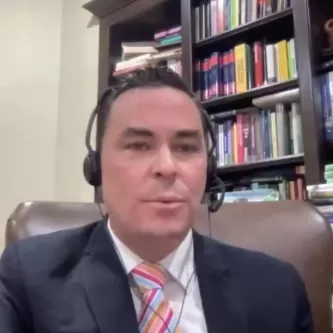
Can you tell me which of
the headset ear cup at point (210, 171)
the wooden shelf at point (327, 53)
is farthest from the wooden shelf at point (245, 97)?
the headset ear cup at point (210, 171)

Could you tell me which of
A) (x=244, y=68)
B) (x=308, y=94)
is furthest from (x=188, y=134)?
(x=244, y=68)

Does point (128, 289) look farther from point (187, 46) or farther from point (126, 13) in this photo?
point (126, 13)

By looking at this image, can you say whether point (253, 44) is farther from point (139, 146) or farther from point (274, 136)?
point (139, 146)

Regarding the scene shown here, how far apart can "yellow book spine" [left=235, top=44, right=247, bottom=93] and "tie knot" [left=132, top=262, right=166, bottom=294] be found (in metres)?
1.19

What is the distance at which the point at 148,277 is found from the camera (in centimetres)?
84

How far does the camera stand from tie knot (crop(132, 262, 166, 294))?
83 cm

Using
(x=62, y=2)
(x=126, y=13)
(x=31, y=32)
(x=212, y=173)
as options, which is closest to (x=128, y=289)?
(x=212, y=173)

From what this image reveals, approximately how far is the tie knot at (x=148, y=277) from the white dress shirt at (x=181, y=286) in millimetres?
12

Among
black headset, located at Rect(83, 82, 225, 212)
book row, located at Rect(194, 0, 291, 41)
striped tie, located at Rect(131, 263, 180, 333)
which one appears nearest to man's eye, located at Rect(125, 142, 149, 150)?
black headset, located at Rect(83, 82, 225, 212)

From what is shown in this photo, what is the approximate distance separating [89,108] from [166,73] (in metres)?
1.65

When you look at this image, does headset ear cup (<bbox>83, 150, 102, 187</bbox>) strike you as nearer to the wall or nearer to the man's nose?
the man's nose

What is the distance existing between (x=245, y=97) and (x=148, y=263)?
3.87 ft

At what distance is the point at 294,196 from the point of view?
179cm

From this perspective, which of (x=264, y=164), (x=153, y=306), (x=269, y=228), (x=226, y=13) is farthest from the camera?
(x=226, y=13)
